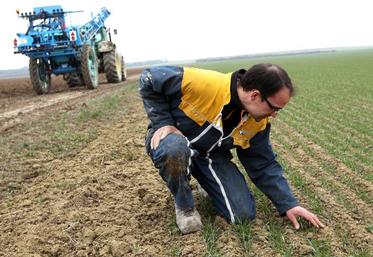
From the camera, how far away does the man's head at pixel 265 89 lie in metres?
3.21

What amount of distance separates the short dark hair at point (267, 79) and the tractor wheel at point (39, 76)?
13.0 meters

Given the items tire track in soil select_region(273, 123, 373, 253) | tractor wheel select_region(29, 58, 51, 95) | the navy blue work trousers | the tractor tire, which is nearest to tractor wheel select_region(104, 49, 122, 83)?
the tractor tire

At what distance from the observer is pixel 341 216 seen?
378 centimetres

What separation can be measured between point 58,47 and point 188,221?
11578 millimetres

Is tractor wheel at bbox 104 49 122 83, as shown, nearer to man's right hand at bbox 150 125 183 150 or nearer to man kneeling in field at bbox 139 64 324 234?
man kneeling in field at bbox 139 64 324 234

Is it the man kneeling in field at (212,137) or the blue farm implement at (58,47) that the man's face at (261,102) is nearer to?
the man kneeling in field at (212,137)

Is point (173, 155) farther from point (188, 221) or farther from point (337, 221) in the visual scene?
point (337, 221)

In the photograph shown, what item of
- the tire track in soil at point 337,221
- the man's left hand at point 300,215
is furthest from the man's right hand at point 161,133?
the tire track in soil at point 337,221

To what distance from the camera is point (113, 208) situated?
14.0ft

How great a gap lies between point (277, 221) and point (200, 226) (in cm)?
59

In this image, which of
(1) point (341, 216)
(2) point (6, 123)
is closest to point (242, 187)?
(1) point (341, 216)

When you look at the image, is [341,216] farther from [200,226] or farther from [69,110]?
[69,110]

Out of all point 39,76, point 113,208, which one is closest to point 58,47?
point 39,76

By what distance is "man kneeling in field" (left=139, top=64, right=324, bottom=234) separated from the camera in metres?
3.49
